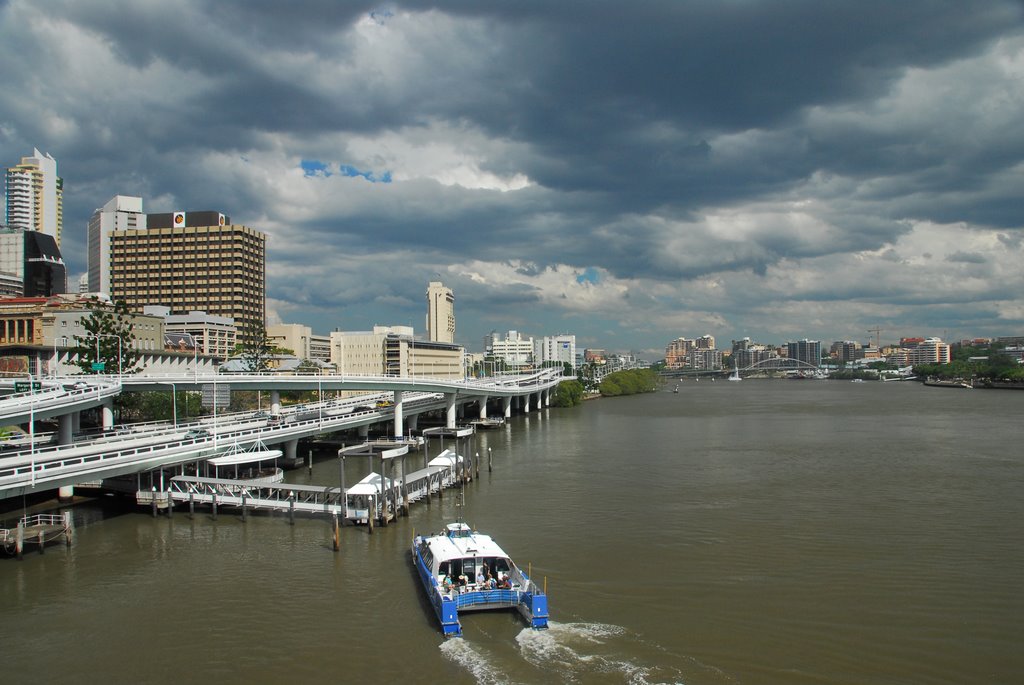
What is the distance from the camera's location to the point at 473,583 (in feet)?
93.7

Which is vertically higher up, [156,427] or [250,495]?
[156,427]

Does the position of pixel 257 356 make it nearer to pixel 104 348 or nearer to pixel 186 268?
pixel 104 348

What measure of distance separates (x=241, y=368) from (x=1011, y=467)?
318 feet

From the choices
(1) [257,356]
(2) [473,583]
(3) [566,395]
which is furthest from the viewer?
(3) [566,395]

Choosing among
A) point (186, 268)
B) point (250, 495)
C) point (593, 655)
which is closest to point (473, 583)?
point (593, 655)

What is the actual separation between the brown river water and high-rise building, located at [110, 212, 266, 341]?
141907 millimetres

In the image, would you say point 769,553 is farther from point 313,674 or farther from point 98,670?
point 98,670

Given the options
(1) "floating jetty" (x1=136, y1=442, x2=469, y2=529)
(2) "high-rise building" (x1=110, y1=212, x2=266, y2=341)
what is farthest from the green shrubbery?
(1) "floating jetty" (x1=136, y1=442, x2=469, y2=529)

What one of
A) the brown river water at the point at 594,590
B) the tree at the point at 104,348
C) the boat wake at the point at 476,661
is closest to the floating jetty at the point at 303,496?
the brown river water at the point at 594,590

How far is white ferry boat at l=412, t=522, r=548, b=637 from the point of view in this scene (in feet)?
85.8

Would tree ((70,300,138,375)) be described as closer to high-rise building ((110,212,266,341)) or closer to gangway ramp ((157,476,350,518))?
gangway ramp ((157,476,350,518))

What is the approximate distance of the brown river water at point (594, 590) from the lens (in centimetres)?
2377

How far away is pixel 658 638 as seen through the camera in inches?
1000

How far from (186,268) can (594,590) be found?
567 ft
